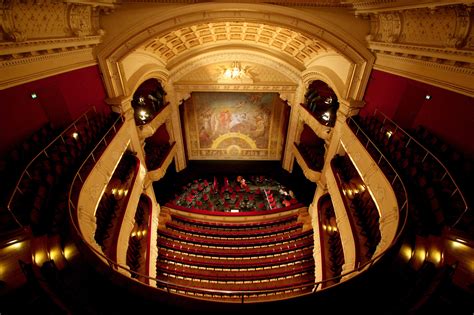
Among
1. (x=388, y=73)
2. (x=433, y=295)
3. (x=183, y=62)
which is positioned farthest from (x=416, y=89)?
(x=183, y=62)

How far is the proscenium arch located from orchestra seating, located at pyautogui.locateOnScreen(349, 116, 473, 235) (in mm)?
2344

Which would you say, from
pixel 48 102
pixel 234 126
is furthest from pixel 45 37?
pixel 234 126

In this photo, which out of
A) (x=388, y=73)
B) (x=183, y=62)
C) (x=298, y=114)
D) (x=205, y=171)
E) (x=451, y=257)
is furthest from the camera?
(x=205, y=171)

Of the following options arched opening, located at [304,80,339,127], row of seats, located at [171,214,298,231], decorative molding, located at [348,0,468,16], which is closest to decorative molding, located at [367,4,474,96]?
decorative molding, located at [348,0,468,16]

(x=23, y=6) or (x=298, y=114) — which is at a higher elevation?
(x=23, y=6)

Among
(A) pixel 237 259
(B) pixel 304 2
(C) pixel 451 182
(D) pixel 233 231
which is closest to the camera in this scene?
(C) pixel 451 182

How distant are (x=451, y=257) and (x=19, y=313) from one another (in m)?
5.08

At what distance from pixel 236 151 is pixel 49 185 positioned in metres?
8.92

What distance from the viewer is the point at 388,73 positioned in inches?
241

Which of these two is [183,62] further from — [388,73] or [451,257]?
[451,257]

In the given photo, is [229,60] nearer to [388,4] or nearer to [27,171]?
[388,4]

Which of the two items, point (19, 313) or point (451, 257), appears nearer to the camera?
point (19, 313)

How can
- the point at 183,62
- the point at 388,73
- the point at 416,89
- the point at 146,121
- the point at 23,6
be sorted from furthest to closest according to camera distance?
the point at 183,62
the point at 146,121
the point at 388,73
the point at 416,89
the point at 23,6

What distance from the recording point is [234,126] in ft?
38.9
